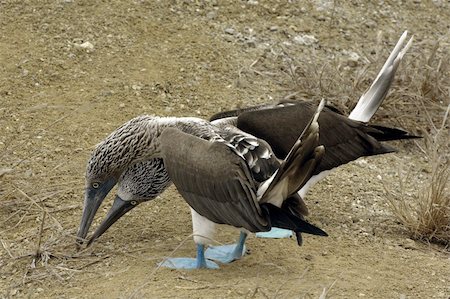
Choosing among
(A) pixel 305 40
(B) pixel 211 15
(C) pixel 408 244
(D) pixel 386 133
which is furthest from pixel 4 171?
(A) pixel 305 40

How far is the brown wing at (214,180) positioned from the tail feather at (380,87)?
1.62 meters

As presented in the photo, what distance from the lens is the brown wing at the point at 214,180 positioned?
577cm

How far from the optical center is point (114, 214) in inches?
252

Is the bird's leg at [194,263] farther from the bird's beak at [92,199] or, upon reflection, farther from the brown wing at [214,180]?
the bird's beak at [92,199]

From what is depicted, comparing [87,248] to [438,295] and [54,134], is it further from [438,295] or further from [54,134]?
[438,295]

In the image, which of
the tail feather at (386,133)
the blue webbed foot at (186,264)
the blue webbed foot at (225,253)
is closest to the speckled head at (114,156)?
the blue webbed foot at (186,264)

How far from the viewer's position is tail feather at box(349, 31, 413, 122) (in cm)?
707

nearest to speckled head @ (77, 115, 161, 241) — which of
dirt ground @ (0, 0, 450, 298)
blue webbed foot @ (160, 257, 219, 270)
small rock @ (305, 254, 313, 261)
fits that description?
dirt ground @ (0, 0, 450, 298)

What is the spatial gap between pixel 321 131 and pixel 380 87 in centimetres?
68

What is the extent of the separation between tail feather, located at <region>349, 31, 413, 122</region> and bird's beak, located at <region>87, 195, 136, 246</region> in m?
1.82

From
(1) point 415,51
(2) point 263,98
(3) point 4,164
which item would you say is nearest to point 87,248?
(3) point 4,164

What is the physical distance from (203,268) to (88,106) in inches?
87.4

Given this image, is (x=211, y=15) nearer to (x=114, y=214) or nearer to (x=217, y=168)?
(x=114, y=214)

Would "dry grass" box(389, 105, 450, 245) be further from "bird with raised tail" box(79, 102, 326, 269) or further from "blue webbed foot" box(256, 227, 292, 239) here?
"bird with raised tail" box(79, 102, 326, 269)
